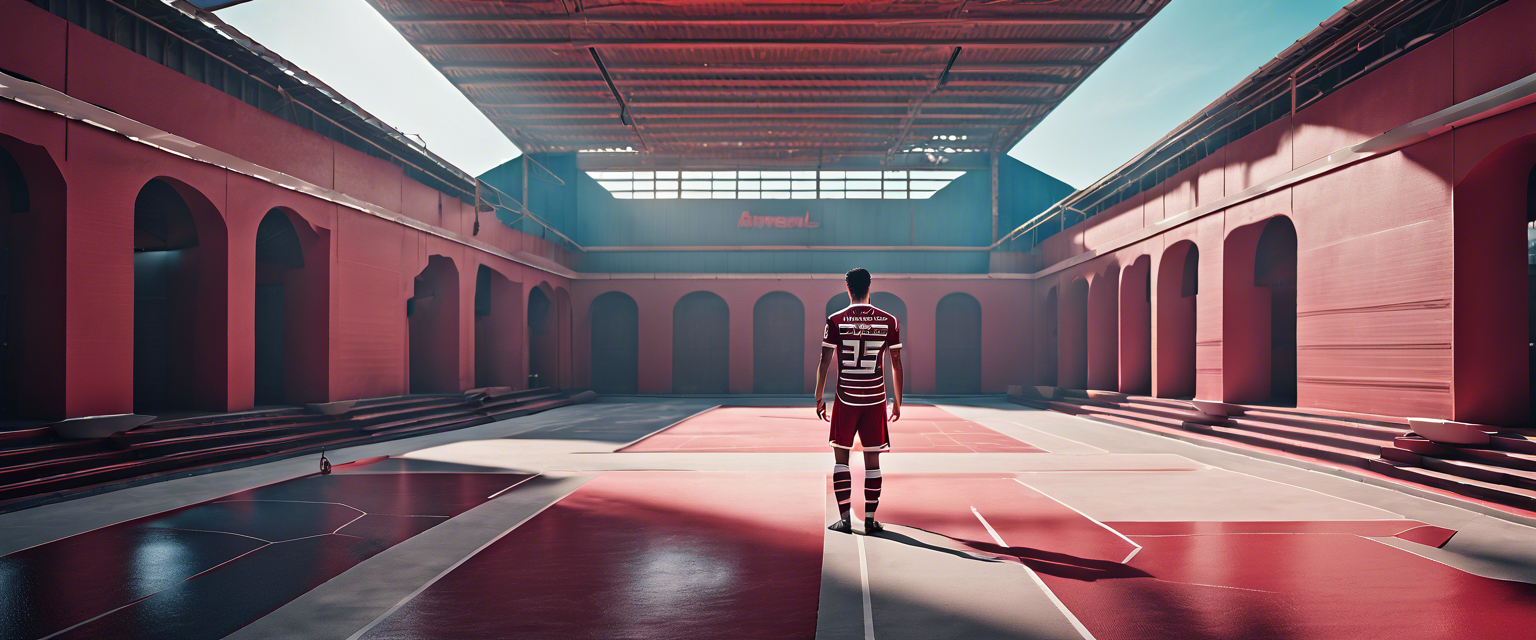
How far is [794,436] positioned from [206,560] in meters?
7.89

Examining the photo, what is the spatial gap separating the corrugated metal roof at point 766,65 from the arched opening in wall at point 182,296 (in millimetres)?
6942

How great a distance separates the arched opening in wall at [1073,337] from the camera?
19.8 meters

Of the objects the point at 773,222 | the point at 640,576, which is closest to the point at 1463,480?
the point at 640,576

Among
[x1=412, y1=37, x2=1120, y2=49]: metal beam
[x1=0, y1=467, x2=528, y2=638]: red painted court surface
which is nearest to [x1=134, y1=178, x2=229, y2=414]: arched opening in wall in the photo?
[x1=0, y1=467, x2=528, y2=638]: red painted court surface

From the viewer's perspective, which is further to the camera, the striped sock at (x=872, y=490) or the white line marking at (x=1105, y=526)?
the striped sock at (x=872, y=490)

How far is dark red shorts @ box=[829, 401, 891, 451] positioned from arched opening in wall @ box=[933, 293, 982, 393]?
775 inches

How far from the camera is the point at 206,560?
422 centimetres

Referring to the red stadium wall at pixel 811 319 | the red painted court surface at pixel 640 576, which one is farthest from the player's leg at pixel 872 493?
the red stadium wall at pixel 811 319

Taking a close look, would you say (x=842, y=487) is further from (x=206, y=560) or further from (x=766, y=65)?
(x=766, y=65)

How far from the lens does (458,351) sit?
1584 centimetres

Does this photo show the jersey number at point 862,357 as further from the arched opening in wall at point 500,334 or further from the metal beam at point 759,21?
the arched opening in wall at point 500,334

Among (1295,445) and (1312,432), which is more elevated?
(1312,432)

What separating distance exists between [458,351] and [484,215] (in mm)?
3775

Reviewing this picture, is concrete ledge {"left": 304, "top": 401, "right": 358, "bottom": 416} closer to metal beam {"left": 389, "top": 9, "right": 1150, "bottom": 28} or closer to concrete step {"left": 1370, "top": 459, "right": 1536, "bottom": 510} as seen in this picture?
metal beam {"left": 389, "top": 9, "right": 1150, "bottom": 28}
